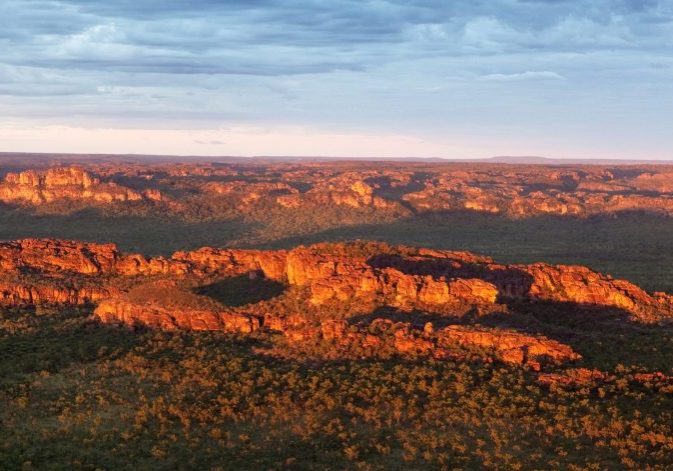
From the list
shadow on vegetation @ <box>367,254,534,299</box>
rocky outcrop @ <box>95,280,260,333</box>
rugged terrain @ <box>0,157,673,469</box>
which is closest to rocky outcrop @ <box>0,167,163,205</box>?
rugged terrain @ <box>0,157,673,469</box>

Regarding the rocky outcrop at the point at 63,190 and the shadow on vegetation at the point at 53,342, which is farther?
the rocky outcrop at the point at 63,190

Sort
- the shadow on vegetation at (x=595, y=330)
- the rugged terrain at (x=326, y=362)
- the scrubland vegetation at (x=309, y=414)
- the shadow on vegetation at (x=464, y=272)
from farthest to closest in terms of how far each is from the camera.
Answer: the shadow on vegetation at (x=464, y=272) < the shadow on vegetation at (x=595, y=330) < the rugged terrain at (x=326, y=362) < the scrubland vegetation at (x=309, y=414)

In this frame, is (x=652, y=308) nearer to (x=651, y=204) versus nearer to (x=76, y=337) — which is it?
(x=76, y=337)

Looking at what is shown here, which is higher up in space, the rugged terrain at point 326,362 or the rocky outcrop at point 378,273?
the rocky outcrop at point 378,273

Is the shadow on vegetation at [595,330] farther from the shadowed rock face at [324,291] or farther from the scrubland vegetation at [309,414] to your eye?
the shadowed rock face at [324,291]

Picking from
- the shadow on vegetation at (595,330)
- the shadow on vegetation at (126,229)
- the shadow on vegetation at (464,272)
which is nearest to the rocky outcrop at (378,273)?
the shadow on vegetation at (464,272)

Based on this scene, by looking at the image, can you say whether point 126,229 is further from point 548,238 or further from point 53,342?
point 53,342
